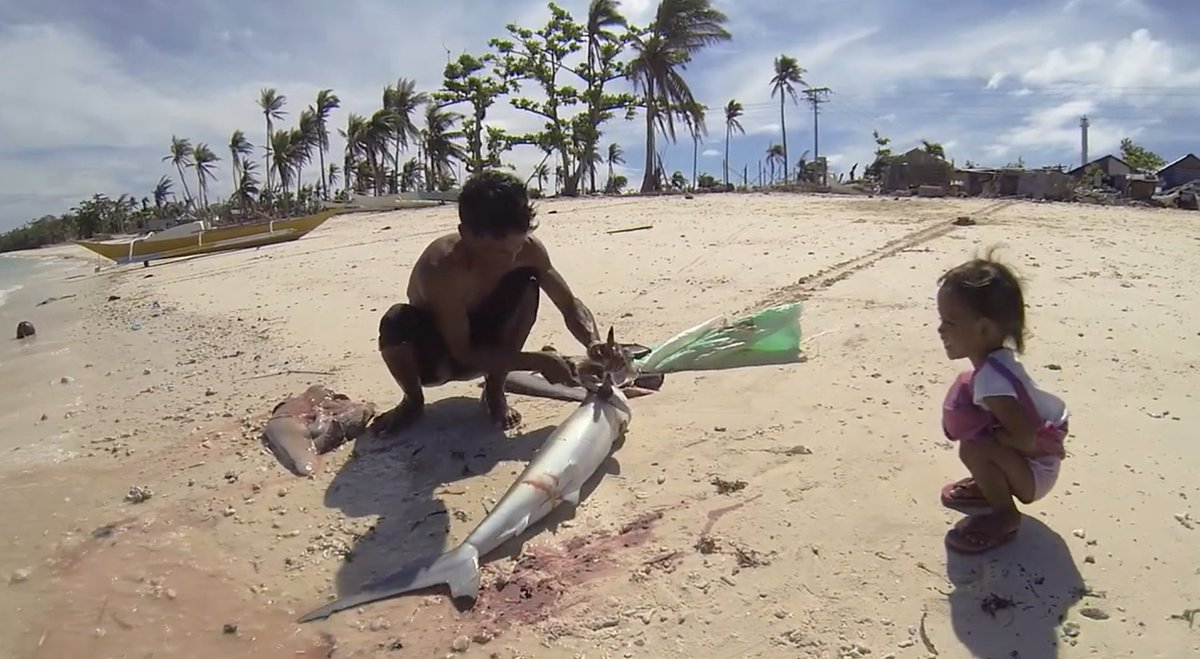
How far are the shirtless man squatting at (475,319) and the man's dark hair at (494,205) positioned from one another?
1 centimetres

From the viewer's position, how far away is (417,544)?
9.50 ft

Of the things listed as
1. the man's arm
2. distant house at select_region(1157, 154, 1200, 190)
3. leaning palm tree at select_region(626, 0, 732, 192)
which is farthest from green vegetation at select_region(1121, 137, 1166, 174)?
the man's arm

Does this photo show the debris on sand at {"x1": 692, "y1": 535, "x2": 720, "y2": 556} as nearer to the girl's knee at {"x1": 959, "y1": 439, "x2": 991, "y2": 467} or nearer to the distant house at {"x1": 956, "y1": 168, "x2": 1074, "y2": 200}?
the girl's knee at {"x1": 959, "y1": 439, "x2": 991, "y2": 467}

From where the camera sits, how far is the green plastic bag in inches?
175

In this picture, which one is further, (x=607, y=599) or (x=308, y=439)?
(x=308, y=439)

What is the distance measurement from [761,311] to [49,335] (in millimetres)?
7673

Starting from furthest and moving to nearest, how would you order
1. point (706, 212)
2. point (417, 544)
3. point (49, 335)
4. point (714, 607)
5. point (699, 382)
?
point (706, 212) < point (49, 335) < point (699, 382) < point (417, 544) < point (714, 607)

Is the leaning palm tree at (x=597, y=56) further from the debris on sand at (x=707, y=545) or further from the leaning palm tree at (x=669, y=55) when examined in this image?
the debris on sand at (x=707, y=545)

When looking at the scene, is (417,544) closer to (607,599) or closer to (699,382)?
(607,599)

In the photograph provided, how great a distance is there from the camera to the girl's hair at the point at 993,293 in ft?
7.43

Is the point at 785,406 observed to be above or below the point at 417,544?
above

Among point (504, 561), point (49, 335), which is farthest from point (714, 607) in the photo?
point (49, 335)

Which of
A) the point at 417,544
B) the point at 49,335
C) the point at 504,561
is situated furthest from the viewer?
the point at 49,335

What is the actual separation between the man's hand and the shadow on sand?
319mm
